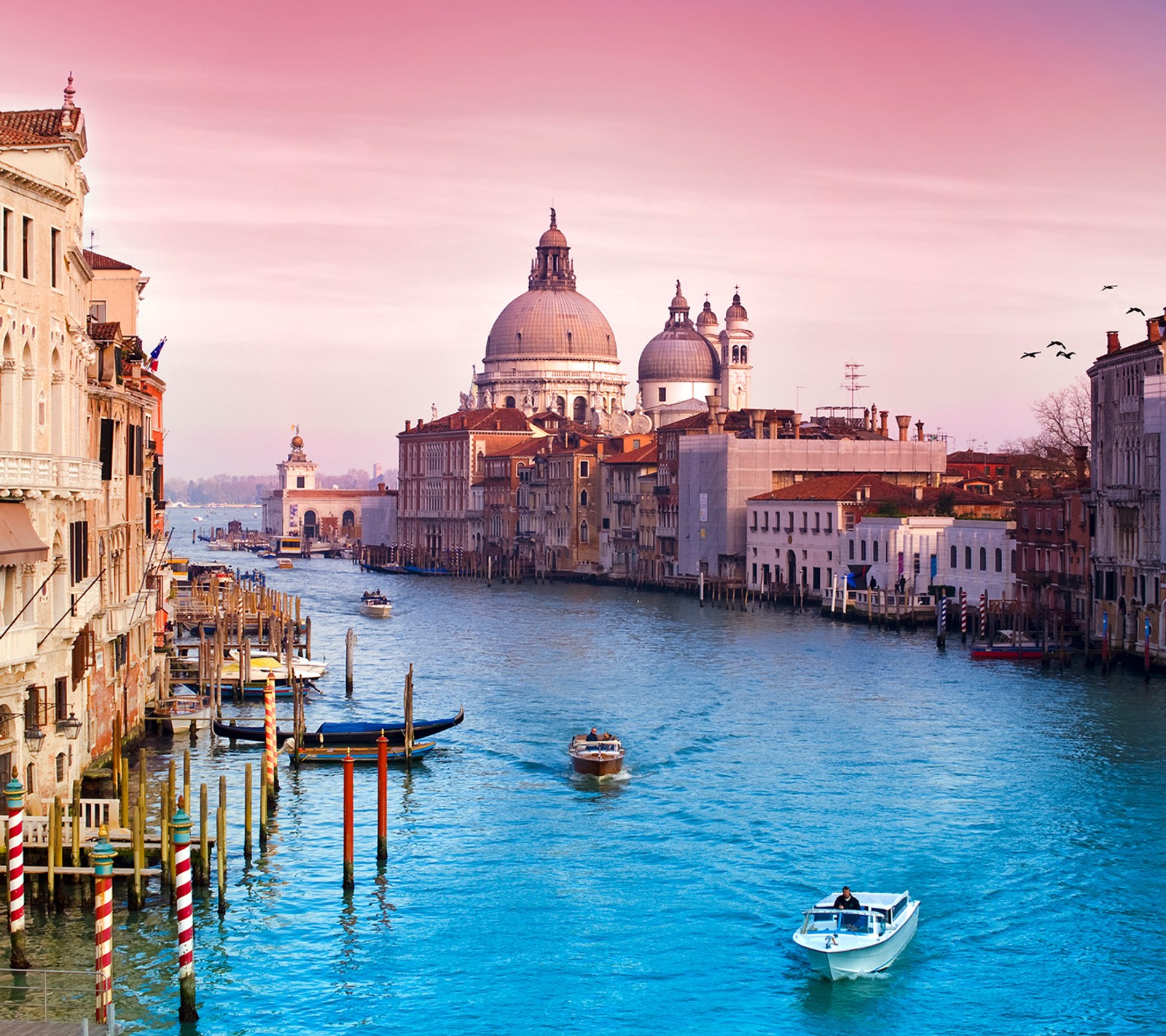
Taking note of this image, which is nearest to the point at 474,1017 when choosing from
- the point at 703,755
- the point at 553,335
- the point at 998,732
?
the point at 703,755

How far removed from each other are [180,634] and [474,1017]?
2983 centimetres

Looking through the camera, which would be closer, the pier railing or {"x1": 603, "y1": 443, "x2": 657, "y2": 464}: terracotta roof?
the pier railing

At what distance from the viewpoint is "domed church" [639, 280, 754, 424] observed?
11212 centimetres

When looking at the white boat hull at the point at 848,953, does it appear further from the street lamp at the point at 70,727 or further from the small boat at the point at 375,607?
the small boat at the point at 375,607

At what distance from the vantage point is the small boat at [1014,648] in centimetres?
4047

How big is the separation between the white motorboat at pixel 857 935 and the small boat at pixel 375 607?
42.0m

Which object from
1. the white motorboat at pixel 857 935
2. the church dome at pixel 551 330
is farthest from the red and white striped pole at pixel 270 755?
the church dome at pixel 551 330

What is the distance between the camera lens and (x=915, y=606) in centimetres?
5134

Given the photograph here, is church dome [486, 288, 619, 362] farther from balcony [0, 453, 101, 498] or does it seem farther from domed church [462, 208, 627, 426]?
balcony [0, 453, 101, 498]

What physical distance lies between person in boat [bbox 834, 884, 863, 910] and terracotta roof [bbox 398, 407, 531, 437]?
81.4 metres

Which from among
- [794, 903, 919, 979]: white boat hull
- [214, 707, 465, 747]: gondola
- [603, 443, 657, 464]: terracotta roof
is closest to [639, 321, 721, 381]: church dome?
[603, 443, 657, 464]: terracotta roof

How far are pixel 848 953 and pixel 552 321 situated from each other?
101 m

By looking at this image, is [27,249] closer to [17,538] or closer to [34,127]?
[34,127]

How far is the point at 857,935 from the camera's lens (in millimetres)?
16781
